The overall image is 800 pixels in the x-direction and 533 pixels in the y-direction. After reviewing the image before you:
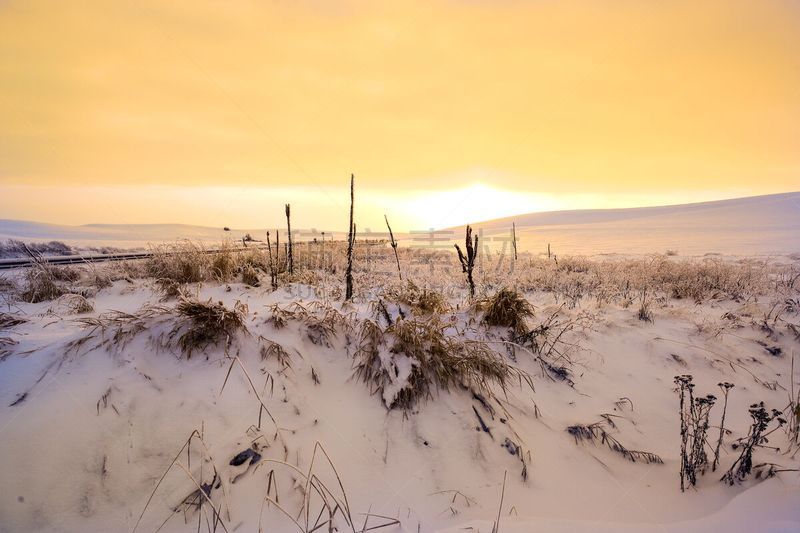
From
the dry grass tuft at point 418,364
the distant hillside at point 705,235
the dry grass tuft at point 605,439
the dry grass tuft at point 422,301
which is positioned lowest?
the dry grass tuft at point 605,439

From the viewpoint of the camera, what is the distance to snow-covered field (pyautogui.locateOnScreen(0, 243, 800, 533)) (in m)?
2.23

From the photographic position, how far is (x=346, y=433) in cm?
280

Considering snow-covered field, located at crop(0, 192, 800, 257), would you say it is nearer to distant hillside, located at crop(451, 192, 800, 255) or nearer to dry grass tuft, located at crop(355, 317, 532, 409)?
distant hillside, located at crop(451, 192, 800, 255)

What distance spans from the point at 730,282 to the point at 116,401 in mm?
11111

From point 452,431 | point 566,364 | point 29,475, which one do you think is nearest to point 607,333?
point 566,364

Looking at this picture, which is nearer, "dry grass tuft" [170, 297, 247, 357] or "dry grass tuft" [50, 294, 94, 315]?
"dry grass tuft" [170, 297, 247, 357]

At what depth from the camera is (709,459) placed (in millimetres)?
3107

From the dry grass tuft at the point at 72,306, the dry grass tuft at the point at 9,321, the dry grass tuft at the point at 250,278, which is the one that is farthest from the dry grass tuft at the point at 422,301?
the dry grass tuft at the point at 250,278

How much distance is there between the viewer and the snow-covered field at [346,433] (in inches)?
87.9

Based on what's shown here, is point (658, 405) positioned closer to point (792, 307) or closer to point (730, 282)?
point (792, 307)

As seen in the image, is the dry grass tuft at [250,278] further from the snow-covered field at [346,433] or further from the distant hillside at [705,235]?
the distant hillside at [705,235]

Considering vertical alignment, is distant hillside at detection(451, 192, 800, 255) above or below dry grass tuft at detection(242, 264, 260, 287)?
above

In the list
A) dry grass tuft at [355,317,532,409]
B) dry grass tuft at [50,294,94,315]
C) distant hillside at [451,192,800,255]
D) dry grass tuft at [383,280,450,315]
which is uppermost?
distant hillside at [451,192,800,255]

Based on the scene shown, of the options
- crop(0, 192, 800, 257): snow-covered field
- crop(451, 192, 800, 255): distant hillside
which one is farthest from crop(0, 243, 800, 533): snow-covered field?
crop(451, 192, 800, 255): distant hillside
